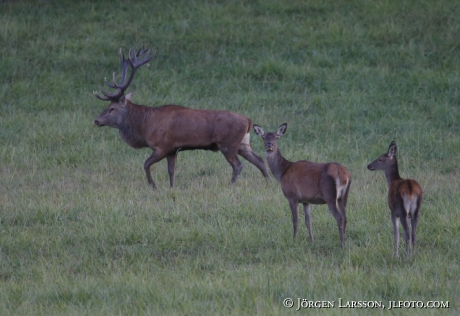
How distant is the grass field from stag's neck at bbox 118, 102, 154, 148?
432mm

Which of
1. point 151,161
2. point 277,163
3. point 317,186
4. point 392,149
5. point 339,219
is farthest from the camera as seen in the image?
point 151,161

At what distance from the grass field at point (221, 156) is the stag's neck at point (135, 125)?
432mm

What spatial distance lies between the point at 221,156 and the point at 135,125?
1.61 meters

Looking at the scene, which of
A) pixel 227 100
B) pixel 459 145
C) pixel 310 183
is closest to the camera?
pixel 310 183

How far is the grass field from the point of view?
21.5 feet

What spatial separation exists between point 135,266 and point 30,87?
30.5ft

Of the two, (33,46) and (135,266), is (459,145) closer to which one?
(135,266)

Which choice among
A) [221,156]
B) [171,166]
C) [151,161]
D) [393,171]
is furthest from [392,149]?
[221,156]

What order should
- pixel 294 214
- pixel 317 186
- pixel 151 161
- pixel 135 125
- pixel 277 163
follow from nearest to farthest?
pixel 317 186 < pixel 294 214 < pixel 277 163 < pixel 151 161 < pixel 135 125

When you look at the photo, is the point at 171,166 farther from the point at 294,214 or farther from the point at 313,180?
the point at 313,180

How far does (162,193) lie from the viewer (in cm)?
995

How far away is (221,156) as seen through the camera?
1246cm

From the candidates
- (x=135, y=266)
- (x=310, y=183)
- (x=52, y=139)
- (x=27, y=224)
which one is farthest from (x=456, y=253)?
(x=52, y=139)

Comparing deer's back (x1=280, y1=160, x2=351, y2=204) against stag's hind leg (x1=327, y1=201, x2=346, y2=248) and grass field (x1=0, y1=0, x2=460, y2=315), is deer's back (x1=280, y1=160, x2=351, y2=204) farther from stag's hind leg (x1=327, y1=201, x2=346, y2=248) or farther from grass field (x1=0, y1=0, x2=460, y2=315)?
grass field (x1=0, y1=0, x2=460, y2=315)
